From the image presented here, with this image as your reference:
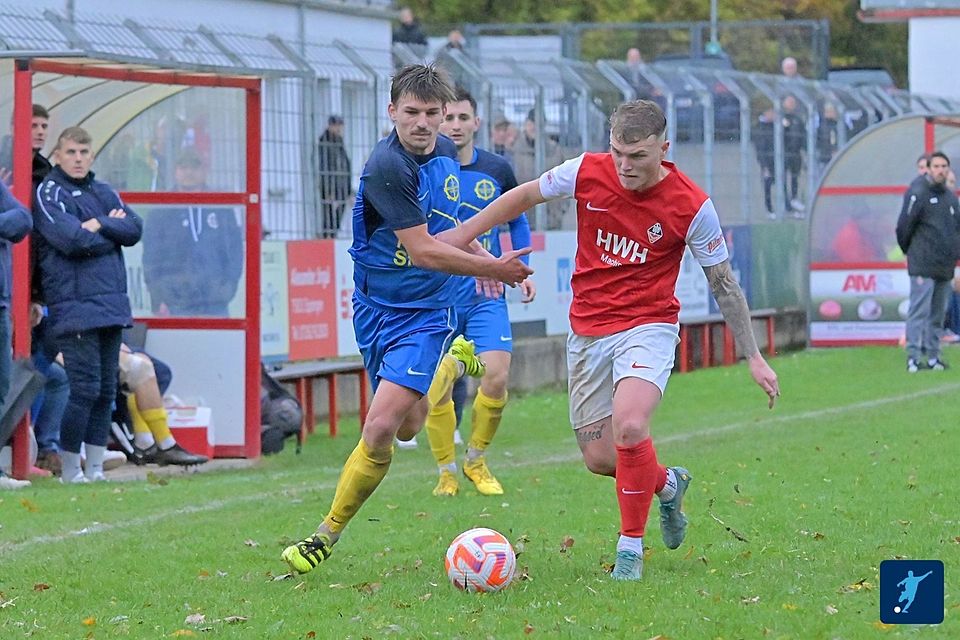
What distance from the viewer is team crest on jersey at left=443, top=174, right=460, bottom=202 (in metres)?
8.34

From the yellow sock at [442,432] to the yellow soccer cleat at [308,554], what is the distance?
293cm

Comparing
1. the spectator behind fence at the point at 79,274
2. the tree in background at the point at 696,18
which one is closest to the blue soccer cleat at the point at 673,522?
the spectator behind fence at the point at 79,274

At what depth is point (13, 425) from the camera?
452 inches

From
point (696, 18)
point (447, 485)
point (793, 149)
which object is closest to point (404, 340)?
point (447, 485)

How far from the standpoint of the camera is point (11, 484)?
11336mm

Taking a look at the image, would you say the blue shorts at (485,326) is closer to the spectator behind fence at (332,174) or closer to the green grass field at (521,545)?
the green grass field at (521,545)

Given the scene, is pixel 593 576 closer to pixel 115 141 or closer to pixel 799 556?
pixel 799 556

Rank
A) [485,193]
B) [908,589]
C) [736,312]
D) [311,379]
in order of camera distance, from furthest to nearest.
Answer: [311,379], [485,193], [736,312], [908,589]

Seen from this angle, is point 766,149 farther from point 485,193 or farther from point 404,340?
point 404,340

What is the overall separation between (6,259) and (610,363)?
4.88 m

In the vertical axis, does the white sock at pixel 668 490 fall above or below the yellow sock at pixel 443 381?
below

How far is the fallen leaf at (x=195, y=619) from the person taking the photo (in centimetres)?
668

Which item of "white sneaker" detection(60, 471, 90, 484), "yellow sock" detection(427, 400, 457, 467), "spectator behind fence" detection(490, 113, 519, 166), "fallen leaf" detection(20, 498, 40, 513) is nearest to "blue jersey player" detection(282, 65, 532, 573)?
"yellow sock" detection(427, 400, 457, 467)

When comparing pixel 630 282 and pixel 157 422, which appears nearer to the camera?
pixel 630 282
